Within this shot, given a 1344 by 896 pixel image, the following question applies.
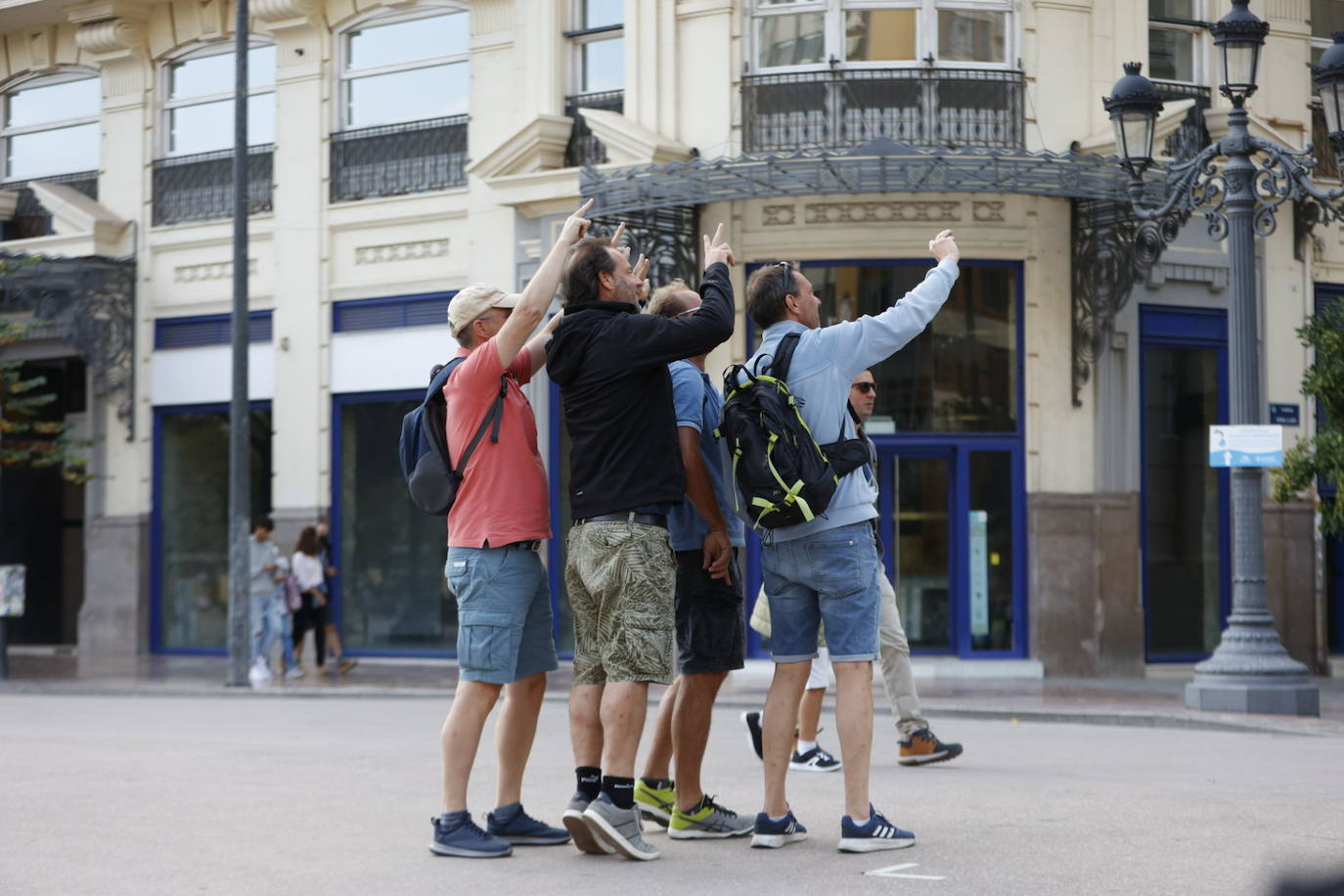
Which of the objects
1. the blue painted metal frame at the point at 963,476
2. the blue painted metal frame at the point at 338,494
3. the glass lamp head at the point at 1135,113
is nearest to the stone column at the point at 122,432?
the blue painted metal frame at the point at 338,494

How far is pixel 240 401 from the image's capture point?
17.7m

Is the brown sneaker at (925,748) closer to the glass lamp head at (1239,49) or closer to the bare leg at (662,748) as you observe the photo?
the bare leg at (662,748)

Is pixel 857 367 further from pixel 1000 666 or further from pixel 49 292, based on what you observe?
pixel 49 292

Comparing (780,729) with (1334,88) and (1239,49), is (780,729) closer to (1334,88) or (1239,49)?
(1239,49)

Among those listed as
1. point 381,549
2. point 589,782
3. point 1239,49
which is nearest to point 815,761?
point 589,782

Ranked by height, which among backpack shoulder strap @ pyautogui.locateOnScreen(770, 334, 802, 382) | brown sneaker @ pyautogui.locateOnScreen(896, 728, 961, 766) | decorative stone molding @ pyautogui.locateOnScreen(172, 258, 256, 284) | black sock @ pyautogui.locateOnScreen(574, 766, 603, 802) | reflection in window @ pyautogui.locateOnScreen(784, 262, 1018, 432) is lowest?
brown sneaker @ pyautogui.locateOnScreen(896, 728, 961, 766)

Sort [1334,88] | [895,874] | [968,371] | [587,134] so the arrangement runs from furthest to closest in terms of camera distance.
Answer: [587,134] < [968,371] < [1334,88] < [895,874]

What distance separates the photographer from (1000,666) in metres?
17.9

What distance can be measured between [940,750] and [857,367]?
11.7 feet

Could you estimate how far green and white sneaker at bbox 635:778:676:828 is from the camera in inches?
274

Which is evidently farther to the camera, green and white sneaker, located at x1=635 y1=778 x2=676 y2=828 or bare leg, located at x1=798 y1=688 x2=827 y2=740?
bare leg, located at x1=798 y1=688 x2=827 y2=740

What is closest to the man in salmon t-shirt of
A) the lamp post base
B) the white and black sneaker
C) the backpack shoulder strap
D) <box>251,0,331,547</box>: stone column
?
the backpack shoulder strap

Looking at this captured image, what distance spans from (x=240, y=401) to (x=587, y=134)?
469cm

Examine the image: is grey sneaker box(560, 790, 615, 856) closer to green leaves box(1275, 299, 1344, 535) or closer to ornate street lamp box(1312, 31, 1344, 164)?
ornate street lamp box(1312, 31, 1344, 164)
